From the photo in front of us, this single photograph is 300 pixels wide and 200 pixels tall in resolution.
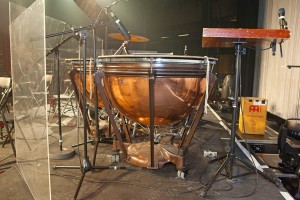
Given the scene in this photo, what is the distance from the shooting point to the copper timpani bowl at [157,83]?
5.40ft

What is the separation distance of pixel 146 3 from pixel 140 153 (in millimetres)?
6719

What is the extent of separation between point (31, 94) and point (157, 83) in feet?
2.78

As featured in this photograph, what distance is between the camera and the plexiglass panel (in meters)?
1.29

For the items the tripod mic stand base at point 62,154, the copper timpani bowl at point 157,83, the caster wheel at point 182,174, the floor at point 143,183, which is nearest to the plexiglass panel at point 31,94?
the floor at point 143,183

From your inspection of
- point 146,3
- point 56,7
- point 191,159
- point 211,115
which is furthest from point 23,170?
point 146,3

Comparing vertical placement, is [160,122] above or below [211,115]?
above

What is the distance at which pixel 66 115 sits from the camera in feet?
14.1

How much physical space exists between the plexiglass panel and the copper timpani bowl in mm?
519

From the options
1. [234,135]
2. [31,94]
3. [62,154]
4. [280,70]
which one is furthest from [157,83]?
[280,70]

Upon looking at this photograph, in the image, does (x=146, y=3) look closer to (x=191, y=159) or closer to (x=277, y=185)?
(x=191, y=159)

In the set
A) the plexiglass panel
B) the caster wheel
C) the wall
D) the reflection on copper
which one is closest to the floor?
the caster wheel

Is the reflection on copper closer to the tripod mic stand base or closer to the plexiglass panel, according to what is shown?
the plexiglass panel

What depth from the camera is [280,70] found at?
198 inches

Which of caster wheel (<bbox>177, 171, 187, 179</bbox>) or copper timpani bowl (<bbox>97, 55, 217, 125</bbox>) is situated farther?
caster wheel (<bbox>177, 171, 187, 179</bbox>)
